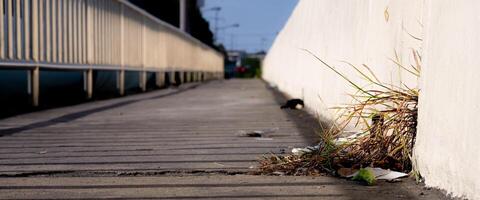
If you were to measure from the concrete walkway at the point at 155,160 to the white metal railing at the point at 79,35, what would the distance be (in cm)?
112

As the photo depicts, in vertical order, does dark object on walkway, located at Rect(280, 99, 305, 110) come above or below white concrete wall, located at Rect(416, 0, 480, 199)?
below

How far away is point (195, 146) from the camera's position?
14.9 ft

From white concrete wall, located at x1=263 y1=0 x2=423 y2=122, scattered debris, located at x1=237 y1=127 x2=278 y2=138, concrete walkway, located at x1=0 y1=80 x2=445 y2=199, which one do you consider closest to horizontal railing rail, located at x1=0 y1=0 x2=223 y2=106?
concrete walkway, located at x1=0 y1=80 x2=445 y2=199

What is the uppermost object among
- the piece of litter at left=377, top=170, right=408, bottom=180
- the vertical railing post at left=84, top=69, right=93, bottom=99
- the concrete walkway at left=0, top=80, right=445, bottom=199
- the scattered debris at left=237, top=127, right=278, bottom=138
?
the vertical railing post at left=84, top=69, right=93, bottom=99

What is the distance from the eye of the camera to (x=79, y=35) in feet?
31.1

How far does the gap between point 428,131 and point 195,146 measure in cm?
203

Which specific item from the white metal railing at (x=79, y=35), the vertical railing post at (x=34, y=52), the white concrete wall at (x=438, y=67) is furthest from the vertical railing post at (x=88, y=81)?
the white concrete wall at (x=438, y=67)

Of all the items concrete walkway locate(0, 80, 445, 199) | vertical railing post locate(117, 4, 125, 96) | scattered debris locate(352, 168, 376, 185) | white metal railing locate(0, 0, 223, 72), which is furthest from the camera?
vertical railing post locate(117, 4, 125, 96)

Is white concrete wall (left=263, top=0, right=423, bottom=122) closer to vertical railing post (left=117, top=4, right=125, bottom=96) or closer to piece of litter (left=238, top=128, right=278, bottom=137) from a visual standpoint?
piece of litter (left=238, top=128, right=278, bottom=137)

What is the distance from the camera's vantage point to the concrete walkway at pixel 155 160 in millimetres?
2994

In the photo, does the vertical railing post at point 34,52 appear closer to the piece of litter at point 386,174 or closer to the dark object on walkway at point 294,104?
the dark object on walkway at point 294,104

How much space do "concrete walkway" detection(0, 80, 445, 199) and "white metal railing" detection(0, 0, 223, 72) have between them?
112 centimetres

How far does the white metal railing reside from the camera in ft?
23.5

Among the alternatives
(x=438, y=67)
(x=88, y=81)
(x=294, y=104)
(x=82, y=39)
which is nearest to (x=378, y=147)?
(x=438, y=67)
